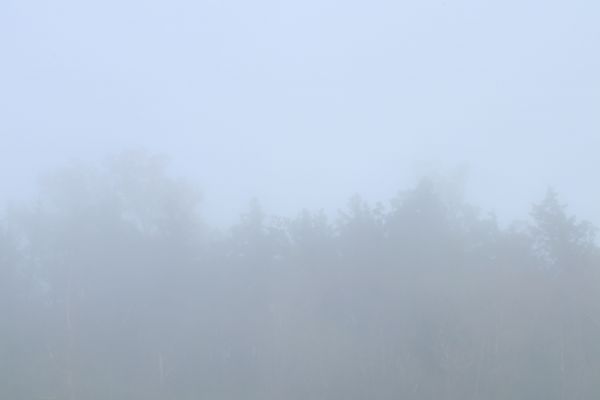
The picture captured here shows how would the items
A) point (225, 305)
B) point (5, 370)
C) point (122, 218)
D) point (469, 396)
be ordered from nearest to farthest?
point (469, 396) < point (5, 370) < point (225, 305) < point (122, 218)

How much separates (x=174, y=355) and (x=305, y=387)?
367cm

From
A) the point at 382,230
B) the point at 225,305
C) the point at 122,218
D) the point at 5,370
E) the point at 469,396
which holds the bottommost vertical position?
the point at 469,396

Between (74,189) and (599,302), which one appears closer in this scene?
(599,302)

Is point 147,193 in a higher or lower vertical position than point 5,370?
higher

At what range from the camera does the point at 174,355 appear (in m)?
20.6

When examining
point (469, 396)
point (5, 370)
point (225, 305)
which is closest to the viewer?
point (469, 396)

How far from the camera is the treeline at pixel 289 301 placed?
18.8 meters

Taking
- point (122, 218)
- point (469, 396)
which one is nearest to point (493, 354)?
point (469, 396)

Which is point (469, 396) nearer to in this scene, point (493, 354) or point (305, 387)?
point (493, 354)

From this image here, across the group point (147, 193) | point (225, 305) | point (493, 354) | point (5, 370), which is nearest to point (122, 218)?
point (147, 193)

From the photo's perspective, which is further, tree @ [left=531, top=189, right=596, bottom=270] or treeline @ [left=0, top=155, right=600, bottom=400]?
tree @ [left=531, top=189, right=596, bottom=270]

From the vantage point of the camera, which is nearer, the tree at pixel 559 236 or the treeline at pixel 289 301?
the treeline at pixel 289 301

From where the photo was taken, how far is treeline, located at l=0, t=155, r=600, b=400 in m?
18.8

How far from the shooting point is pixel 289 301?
21250 mm
